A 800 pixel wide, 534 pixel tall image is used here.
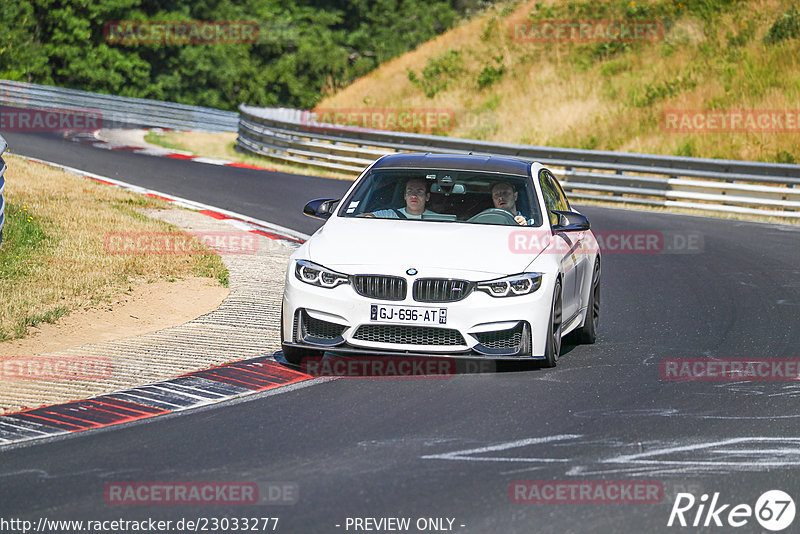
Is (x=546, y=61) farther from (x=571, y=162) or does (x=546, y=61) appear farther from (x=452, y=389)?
(x=452, y=389)

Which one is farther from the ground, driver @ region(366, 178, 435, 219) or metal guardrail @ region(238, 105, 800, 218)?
driver @ region(366, 178, 435, 219)

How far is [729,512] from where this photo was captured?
5887 mm

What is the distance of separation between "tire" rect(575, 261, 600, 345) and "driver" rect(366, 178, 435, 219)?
1639 mm

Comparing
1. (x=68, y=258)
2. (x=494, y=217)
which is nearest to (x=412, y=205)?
(x=494, y=217)

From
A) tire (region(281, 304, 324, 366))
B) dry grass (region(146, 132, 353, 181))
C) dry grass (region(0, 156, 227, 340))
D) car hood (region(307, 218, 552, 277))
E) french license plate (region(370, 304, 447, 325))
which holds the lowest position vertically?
dry grass (region(146, 132, 353, 181))

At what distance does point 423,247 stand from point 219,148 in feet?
83.3

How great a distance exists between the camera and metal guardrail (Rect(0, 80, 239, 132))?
4053 cm

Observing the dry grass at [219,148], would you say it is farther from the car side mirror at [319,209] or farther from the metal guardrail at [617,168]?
the car side mirror at [319,209]

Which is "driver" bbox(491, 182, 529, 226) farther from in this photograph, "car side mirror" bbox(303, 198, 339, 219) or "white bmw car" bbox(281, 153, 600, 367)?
"car side mirror" bbox(303, 198, 339, 219)

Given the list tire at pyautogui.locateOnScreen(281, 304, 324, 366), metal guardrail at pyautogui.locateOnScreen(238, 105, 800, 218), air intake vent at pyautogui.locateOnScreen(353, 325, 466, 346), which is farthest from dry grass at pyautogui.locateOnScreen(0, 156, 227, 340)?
metal guardrail at pyautogui.locateOnScreen(238, 105, 800, 218)

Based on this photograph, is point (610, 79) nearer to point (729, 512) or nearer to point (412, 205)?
point (412, 205)

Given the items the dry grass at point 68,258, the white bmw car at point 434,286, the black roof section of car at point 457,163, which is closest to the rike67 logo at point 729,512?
the white bmw car at point 434,286

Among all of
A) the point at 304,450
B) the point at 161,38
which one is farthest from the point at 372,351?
the point at 161,38

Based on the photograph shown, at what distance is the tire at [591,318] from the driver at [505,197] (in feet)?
3.73
